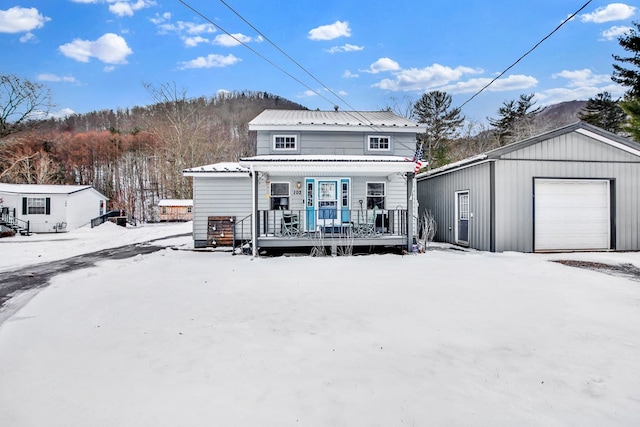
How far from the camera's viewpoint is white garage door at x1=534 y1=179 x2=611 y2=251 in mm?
9635

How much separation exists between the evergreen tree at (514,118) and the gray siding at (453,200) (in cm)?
2213

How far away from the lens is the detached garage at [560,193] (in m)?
9.38

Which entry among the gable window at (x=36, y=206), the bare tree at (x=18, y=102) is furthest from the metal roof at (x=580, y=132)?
the bare tree at (x=18, y=102)

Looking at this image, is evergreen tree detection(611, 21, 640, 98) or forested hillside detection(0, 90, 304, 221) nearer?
evergreen tree detection(611, 21, 640, 98)

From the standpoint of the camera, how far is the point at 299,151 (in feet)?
41.3

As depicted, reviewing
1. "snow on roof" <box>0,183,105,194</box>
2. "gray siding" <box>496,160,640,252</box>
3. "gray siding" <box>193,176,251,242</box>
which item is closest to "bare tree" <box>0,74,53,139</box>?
"snow on roof" <box>0,183,105,194</box>

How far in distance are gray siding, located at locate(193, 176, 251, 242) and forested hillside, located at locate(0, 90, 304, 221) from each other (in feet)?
59.6

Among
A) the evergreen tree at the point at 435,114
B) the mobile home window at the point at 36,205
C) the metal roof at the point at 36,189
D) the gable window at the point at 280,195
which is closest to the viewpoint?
the gable window at the point at 280,195

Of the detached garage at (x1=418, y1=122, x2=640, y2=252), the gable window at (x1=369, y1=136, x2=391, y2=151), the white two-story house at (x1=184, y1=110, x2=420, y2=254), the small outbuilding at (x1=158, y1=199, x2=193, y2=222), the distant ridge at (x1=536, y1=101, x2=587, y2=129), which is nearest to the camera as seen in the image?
the white two-story house at (x1=184, y1=110, x2=420, y2=254)

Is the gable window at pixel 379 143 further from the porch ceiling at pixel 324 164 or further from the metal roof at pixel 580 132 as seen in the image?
the porch ceiling at pixel 324 164

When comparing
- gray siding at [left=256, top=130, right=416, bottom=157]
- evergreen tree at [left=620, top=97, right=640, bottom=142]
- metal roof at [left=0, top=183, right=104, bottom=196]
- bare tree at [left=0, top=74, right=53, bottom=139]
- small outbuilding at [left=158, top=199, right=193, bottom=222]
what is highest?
bare tree at [left=0, top=74, right=53, bottom=139]

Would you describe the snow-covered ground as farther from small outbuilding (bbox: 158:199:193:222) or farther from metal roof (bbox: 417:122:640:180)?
small outbuilding (bbox: 158:199:193:222)

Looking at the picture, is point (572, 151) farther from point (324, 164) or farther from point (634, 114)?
point (634, 114)

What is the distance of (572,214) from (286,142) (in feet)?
32.8
